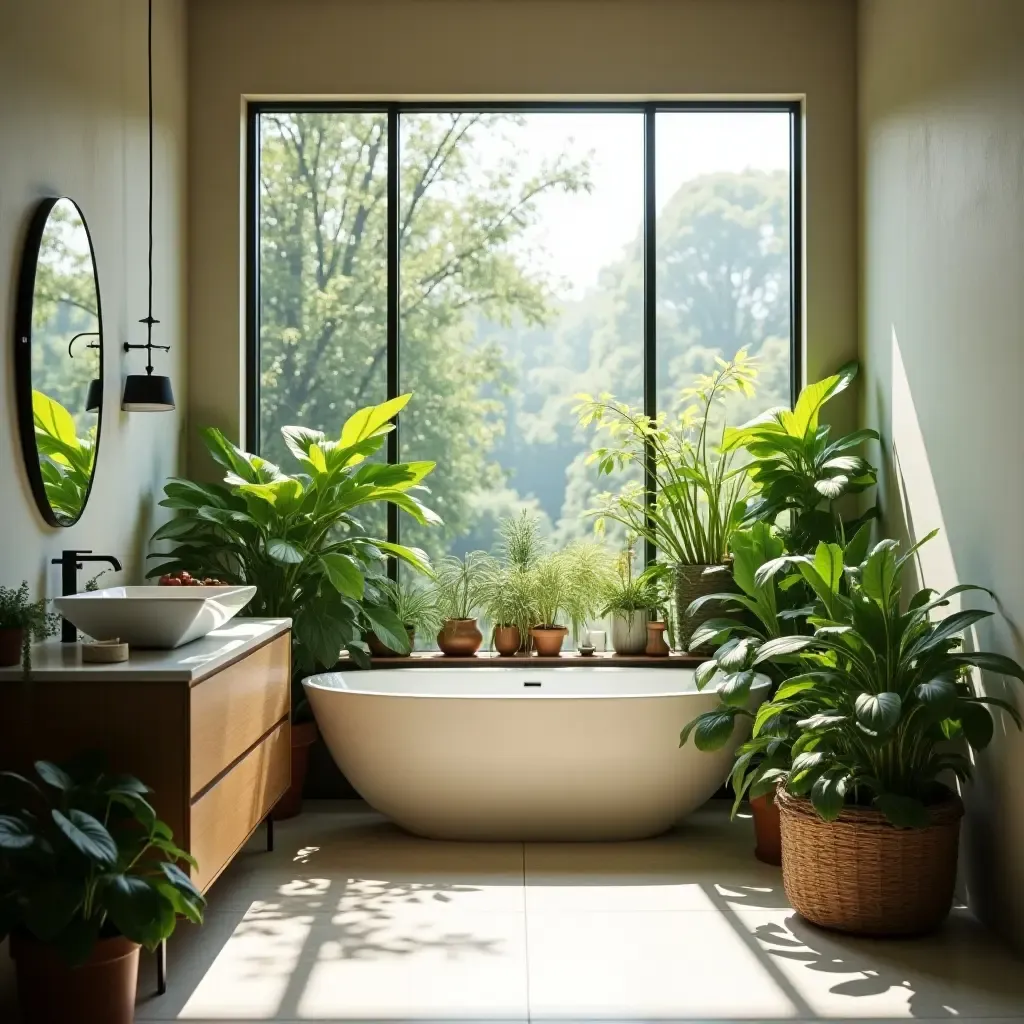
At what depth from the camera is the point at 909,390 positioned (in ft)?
14.8

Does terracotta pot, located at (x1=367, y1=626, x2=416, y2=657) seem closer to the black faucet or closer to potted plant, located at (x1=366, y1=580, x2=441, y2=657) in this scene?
potted plant, located at (x1=366, y1=580, x2=441, y2=657)

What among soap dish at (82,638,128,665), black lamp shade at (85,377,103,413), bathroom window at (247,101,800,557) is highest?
bathroom window at (247,101,800,557)

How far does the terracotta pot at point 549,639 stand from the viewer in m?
5.21

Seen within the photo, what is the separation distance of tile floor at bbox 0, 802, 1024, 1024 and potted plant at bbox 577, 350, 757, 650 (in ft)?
3.88

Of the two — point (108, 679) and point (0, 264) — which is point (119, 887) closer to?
point (108, 679)

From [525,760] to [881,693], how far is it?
140cm

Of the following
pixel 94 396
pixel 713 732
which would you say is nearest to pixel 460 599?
pixel 713 732

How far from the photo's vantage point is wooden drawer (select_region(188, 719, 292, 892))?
10.4 ft

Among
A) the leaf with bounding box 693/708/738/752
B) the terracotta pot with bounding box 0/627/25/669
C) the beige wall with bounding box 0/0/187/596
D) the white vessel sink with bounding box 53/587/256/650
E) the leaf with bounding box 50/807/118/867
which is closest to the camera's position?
the leaf with bounding box 50/807/118/867

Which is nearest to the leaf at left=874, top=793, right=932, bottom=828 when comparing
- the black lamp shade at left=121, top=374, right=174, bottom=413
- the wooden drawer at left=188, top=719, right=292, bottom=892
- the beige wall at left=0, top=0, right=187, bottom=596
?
the wooden drawer at left=188, top=719, right=292, bottom=892

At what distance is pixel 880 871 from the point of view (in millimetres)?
3477

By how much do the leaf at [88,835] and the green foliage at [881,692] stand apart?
188 centimetres

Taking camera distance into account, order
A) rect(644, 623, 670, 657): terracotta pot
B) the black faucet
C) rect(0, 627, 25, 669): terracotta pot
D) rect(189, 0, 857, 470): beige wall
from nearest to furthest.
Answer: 1. rect(0, 627, 25, 669): terracotta pot
2. the black faucet
3. rect(644, 623, 670, 657): terracotta pot
4. rect(189, 0, 857, 470): beige wall

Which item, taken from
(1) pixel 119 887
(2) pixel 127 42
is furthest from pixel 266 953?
(2) pixel 127 42
